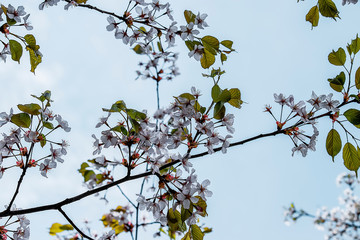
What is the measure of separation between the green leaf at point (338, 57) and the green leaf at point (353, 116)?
1.15 ft

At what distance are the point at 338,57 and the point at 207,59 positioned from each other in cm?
73

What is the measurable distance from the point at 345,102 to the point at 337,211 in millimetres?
11598

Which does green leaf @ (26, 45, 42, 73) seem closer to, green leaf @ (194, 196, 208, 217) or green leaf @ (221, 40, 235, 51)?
green leaf @ (221, 40, 235, 51)

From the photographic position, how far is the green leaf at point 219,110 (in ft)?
5.54

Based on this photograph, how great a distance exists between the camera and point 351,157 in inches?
72.7

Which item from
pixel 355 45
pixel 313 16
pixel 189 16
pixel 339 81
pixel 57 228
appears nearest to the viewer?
pixel 339 81

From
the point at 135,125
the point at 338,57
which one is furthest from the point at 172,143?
the point at 338,57

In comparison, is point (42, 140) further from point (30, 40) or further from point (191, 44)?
point (191, 44)

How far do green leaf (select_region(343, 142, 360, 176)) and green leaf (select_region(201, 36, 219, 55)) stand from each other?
897 millimetres

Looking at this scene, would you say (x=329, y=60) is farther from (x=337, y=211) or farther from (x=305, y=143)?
(x=337, y=211)

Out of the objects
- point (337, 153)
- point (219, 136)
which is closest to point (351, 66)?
point (337, 153)

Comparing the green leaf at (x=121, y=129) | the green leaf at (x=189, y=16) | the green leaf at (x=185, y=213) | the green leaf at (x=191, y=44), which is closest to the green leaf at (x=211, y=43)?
the green leaf at (x=191, y=44)

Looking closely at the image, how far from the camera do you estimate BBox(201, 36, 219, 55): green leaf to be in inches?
76.2

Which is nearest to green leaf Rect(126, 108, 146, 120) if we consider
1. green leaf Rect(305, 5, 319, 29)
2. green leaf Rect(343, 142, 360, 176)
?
green leaf Rect(343, 142, 360, 176)
